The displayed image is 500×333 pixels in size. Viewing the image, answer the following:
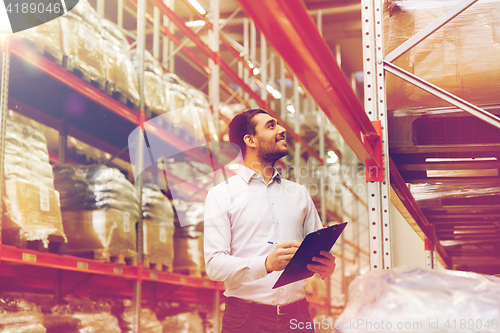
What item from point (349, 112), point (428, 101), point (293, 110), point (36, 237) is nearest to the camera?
point (349, 112)

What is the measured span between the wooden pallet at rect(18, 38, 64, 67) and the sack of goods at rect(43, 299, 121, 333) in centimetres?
166

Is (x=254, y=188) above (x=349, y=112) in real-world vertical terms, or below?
below

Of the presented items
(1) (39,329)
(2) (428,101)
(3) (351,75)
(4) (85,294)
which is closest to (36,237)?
(1) (39,329)

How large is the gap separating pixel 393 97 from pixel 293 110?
809 cm

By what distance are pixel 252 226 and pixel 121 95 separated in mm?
2372

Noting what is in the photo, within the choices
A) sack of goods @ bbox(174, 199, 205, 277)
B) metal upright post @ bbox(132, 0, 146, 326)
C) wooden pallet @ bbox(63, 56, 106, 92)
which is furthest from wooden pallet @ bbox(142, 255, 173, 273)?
wooden pallet @ bbox(63, 56, 106, 92)

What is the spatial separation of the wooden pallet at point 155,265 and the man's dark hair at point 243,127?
7.45 ft

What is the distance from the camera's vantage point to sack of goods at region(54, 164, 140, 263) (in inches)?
140

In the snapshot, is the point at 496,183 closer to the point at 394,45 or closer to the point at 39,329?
the point at 394,45

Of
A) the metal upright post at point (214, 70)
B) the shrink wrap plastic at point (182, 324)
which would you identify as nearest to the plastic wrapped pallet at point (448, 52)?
the shrink wrap plastic at point (182, 324)

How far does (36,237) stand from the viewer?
2.90 m

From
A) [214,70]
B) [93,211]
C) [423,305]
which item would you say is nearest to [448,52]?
[423,305]

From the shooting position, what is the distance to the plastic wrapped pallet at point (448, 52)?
2.13 metres

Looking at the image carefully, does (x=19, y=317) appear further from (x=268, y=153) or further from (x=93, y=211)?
(x=268, y=153)
